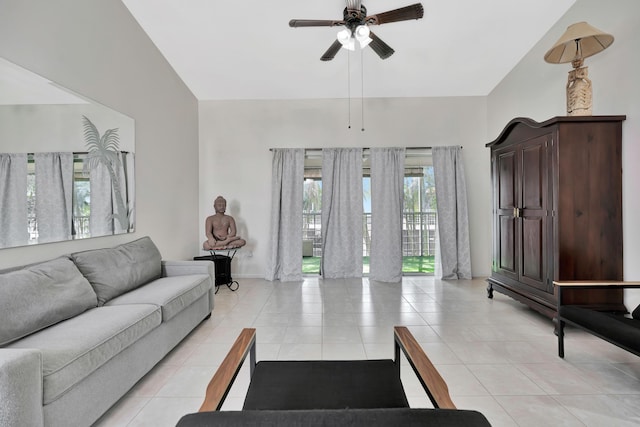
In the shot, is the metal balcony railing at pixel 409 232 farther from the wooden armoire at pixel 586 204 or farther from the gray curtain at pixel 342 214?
the wooden armoire at pixel 586 204

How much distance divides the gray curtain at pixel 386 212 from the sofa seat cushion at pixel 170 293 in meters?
2.84

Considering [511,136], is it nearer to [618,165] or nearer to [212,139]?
[618,165]

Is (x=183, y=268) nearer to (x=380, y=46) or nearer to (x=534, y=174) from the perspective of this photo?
(x=380, y=46)

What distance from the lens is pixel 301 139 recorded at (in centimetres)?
514

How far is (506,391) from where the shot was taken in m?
1.94

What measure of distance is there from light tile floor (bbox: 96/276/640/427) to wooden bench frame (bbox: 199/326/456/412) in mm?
694

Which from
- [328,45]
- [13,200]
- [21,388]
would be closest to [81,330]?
[21,388]

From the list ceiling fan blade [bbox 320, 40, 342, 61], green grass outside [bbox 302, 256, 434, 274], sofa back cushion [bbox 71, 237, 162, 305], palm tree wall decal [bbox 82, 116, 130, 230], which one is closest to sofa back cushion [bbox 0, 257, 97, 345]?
sofa back cushion [bbox 71, 237, 162, 305]

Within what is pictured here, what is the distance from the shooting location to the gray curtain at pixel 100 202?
9.11 feet

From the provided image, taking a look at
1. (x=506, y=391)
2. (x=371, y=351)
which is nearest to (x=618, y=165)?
(x=506, y=391)

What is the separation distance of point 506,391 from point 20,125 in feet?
12.4

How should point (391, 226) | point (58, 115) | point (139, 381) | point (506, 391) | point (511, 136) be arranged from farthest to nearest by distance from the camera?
point (391, 226) < point (511, 136) < point (58, 115) < point (139, 381) < point (506, 391)

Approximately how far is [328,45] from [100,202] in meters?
3.30

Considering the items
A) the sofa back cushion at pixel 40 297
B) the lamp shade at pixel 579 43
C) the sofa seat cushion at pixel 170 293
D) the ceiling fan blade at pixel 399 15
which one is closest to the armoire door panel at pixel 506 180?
the lamp shade at pixel 579 43
